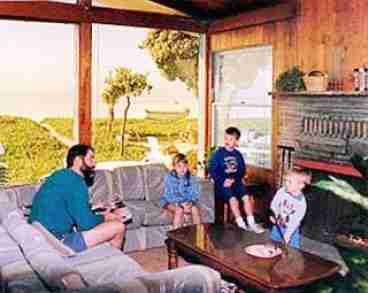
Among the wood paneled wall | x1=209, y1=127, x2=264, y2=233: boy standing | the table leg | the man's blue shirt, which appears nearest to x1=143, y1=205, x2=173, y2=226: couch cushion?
x1=209, y1=127, x2=264, y2=233: boy standing

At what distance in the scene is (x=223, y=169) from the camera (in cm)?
553

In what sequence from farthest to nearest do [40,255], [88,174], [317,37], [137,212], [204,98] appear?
1. [204,98]
2. [317,37]
3. [137,212]
4. [88,174]
5. [40,255]

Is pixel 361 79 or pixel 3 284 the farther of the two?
pixel 361 79

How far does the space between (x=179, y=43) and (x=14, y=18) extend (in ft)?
7.08

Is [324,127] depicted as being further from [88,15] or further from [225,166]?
[88,15]

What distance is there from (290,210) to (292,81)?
1.87 metres

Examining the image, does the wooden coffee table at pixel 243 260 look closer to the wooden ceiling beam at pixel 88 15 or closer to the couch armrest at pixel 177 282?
the couch armrest at pixel 177 282

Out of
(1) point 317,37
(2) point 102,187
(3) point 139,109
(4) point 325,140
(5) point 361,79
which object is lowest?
(2) point 102,187

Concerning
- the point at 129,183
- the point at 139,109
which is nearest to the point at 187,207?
the point at 129,183

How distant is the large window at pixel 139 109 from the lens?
6324 mm

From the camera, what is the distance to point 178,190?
5.11m

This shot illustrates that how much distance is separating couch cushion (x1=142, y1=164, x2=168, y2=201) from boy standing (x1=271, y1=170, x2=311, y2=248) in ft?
5.23

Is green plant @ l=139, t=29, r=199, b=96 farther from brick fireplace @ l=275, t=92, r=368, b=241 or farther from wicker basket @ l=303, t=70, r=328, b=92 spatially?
wicker basket @ l=303, t=70, r=328, b=92

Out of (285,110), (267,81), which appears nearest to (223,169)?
(285,110)
